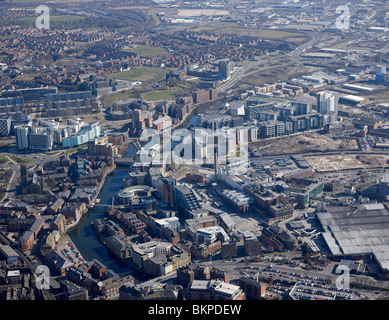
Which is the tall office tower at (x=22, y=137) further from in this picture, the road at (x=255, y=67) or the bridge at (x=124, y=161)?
the road at (x=255, y=67)

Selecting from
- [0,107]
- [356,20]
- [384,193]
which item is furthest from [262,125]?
[356,20]

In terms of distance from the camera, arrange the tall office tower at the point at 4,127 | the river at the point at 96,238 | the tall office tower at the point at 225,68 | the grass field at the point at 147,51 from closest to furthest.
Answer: the river at the point at 96,238 → the tall office tower at the point at 4,127 → the tall office tower at the point at 225,68 → the grass field at the point at 147,51

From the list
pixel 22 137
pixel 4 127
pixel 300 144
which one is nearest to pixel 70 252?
pixel 22 137

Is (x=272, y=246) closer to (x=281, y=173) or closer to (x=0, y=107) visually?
(x=281, y=173)

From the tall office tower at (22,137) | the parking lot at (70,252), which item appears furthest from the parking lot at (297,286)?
the tall office tower at (22,137)

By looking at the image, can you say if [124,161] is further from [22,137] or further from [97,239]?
[97,239]

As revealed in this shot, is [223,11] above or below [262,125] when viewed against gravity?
above
